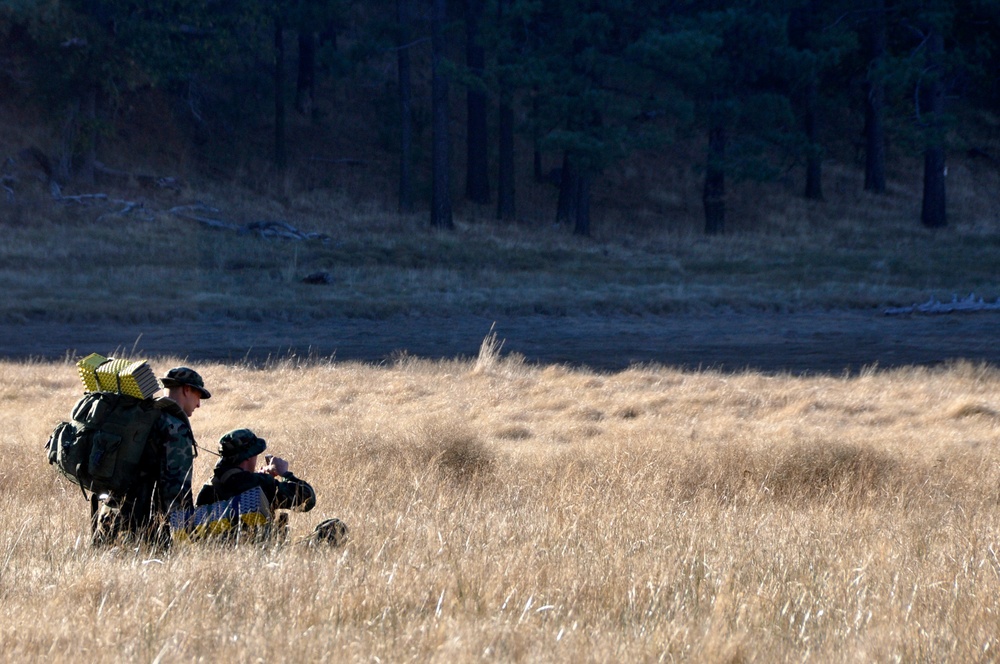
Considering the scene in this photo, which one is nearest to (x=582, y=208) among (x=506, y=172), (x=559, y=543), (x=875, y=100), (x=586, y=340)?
(x=506, y=172)

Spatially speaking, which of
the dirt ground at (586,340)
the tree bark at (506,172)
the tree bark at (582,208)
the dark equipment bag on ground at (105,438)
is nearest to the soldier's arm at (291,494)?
the dark equipment bag on ground at (105,438)

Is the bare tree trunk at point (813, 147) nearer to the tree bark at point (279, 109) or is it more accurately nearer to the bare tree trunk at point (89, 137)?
the tree bark at point (279, 109)

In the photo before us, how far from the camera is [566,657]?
350cm

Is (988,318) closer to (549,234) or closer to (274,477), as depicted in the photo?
(549,234)

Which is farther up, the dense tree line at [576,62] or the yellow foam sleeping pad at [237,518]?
the dense tree line at [576,62]

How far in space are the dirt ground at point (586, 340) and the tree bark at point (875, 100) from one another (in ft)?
49.5

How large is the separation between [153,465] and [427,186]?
32.8 metres

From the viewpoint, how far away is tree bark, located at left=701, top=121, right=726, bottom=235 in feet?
113

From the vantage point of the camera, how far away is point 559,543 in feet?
17.0

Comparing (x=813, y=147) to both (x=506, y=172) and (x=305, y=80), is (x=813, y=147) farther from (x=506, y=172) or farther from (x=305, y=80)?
(x=305, y=80)

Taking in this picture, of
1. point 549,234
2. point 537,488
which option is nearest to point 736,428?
point 537,488

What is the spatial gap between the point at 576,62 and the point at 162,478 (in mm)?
27323

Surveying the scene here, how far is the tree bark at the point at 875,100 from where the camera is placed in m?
32.7

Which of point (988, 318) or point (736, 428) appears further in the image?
point (988, 318)
